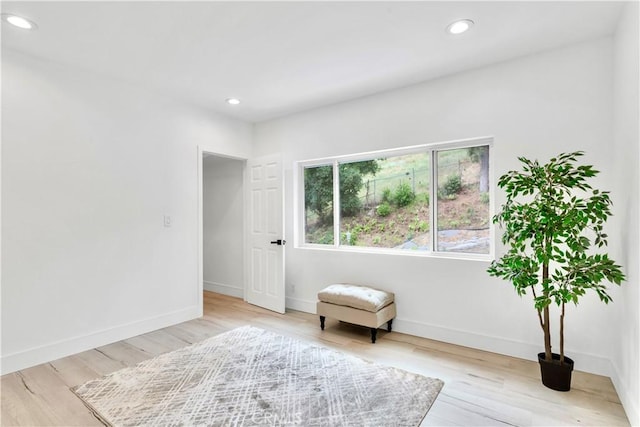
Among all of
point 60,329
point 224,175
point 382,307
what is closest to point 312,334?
point 382,307

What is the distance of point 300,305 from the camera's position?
13.6 ft

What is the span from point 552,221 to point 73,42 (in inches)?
145

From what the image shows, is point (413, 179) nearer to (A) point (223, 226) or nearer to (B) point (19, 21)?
(A) point (223, 226)

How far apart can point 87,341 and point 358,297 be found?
8.28 ft

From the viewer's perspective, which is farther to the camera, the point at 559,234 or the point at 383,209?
the point at 383,209

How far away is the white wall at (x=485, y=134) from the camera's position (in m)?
2.48

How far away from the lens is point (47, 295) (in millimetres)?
2746

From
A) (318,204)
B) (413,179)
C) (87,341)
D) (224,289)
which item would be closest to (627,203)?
(413,179)

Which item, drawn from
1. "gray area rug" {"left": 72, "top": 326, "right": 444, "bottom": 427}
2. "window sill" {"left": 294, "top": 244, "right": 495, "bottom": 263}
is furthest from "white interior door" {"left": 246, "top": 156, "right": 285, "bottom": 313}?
"gray area rug" {"left": 72, "top": 326, "right": 444, "bottom": 427}

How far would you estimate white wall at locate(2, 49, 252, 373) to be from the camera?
260cm

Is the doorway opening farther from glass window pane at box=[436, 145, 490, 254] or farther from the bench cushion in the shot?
glass window pane at box=[436, 145, 490, 254]

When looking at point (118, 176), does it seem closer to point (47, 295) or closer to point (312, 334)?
point (47, 295)

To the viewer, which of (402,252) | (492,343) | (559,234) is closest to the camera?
(559,234)

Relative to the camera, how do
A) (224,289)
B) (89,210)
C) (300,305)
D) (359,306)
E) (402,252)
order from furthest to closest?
(224,289), (300,305), (402,252), (359,306), (89,210)
